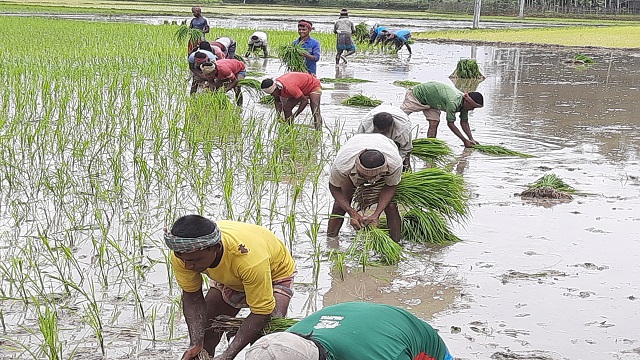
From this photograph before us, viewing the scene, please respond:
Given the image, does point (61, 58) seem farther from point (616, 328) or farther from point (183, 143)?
point (616, 328)

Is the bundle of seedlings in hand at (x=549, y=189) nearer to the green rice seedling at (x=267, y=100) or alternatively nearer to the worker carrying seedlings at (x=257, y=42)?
the green rice seedling at (x=267, y=100)

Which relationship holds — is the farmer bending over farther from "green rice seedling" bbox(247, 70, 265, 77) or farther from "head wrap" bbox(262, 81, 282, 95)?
"green rice seedling" bbox(247, 70, 265, 77)

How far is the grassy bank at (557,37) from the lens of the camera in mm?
21872

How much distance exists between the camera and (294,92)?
7.01 meters

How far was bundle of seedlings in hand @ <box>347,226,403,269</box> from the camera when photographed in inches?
164

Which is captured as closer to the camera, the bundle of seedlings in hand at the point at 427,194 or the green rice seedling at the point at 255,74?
the bundle of seedlings in hand at the point at 427,194

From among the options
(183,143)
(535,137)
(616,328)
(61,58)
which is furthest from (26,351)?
(61,58)

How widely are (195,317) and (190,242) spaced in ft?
1.49

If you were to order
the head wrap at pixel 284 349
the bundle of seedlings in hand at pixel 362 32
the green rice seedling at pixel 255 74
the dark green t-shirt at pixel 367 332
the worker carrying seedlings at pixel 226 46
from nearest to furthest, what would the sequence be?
the head wrap at pixel 284 349 → the dark green t-shirt at pixel 367 332 → the worker carrying seedlings at pixel 226 46 → the green rice seedling at pixel 255 74 → the bundle of seedlings in hand at pixel 362 32

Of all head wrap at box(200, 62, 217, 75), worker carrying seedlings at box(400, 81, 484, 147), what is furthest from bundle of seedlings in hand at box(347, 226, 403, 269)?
head wrap at box(200, 62, 217, 75)

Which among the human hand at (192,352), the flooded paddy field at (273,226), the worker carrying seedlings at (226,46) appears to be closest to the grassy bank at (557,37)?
→ the worker carrying seedlings at (226,46)

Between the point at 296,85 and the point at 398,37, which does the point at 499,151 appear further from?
the point at 398,37

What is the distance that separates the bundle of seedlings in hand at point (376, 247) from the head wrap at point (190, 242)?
174 centimetres

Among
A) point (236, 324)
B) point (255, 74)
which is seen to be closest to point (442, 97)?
point (236, 324)
